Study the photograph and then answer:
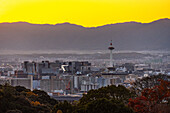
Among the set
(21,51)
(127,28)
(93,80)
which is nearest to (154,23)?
(127,28)

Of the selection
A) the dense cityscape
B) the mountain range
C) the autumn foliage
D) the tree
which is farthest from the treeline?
the mountain range

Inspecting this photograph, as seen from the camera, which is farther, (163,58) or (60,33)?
(60,33)

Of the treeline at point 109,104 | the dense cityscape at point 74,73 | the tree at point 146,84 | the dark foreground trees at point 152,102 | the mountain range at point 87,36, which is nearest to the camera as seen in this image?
the treeline at point 109,104

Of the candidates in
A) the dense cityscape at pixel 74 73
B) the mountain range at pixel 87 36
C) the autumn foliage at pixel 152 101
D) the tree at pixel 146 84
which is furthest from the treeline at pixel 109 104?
the mountain range at pixel 87 36

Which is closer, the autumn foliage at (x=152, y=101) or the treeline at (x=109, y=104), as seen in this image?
the treeline at (x=109, y=104)

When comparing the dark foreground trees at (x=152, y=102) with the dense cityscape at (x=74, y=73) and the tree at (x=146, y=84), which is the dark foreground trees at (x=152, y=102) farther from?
the dense cityscape at (x=74, y=73)

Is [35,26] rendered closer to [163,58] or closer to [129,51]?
[129,51]
